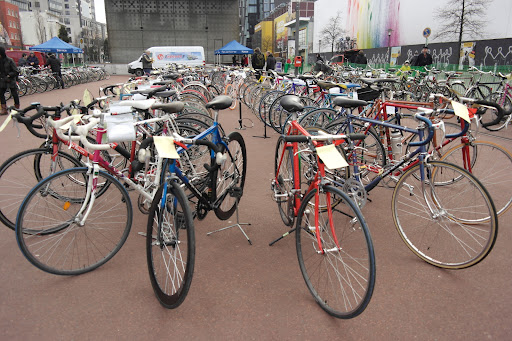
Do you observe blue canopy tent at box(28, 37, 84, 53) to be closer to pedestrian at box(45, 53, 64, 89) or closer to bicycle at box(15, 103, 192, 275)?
pedestrian at box(45, 53, 64, 89)

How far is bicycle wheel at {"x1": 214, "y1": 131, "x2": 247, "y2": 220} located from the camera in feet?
10.5

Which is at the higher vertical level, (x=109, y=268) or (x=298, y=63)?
(x=298, y=63)

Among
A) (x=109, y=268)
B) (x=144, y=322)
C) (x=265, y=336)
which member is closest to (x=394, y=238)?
(x=265, y=336)

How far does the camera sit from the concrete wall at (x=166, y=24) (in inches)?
1483

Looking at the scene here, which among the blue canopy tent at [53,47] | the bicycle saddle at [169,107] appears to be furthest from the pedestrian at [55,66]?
the bicycle saddle at [169,107]

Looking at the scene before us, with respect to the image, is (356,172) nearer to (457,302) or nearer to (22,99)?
(457,302)

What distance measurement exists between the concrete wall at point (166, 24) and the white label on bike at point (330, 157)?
130 ft

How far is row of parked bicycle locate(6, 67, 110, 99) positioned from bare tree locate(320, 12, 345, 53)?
1037 inches

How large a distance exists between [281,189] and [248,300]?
3.63ft

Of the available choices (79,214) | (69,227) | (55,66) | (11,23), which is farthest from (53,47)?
(11,23)

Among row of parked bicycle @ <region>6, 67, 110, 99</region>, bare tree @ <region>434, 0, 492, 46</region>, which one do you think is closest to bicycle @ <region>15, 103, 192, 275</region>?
row of parked bicycle @ <region>6, 67, 110, 99</region>

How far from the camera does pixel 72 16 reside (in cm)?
10406

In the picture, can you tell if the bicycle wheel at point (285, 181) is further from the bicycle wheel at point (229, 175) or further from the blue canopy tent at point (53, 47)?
the blue canopy tent at point (53, 47)

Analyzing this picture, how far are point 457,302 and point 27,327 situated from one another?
280cm
